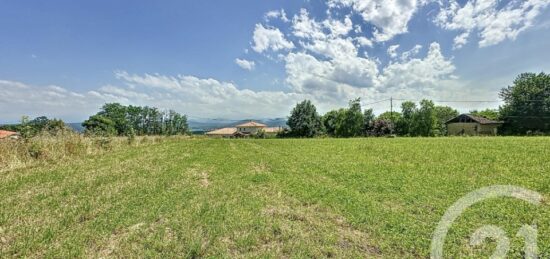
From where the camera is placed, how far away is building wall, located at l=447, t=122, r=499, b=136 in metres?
48.6

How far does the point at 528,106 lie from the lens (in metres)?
42.7

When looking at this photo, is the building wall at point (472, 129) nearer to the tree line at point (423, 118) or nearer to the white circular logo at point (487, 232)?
the tree line at point (423, 118)

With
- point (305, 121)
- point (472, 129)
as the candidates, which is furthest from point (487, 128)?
point (305, 121)

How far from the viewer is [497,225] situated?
3.44 m

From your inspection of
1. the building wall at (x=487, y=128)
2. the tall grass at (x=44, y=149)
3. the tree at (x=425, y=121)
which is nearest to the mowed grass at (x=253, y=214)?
the tall grass at (x=44, y=149)

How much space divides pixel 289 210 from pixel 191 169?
482 cm

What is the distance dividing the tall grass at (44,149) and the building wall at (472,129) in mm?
56909

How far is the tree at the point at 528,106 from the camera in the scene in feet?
135

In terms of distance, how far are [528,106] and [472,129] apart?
29.7ft

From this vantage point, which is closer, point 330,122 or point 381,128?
point 381,128

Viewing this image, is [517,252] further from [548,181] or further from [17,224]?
[17,224]

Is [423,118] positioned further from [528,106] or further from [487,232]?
[487,232]

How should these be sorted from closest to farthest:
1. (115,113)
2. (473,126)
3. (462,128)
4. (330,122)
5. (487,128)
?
1. (487,128)
2. (473,126)
3. (462,128)
4. (330,122)
5. (115,113)

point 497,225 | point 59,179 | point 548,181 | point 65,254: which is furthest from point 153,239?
point 548,181
